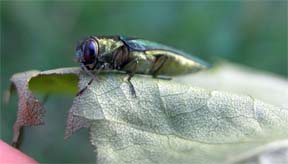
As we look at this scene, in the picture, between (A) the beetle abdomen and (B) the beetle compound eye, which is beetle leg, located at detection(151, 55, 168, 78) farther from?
(B) the beetle compound eye

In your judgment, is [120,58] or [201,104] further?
[120,58]

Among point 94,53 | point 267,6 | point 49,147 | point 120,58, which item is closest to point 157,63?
point 120,58

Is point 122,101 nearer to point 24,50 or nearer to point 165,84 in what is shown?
point 165,84

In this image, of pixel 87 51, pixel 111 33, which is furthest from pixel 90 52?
pixel 111 33

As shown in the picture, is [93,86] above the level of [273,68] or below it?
above

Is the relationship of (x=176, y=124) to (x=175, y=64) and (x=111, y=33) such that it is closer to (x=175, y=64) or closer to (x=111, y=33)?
(x=175, y=64)

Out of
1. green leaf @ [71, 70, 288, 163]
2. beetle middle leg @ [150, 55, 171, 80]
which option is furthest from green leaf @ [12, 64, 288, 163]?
beetle middle leg @ [150, 55, 171, 80]
